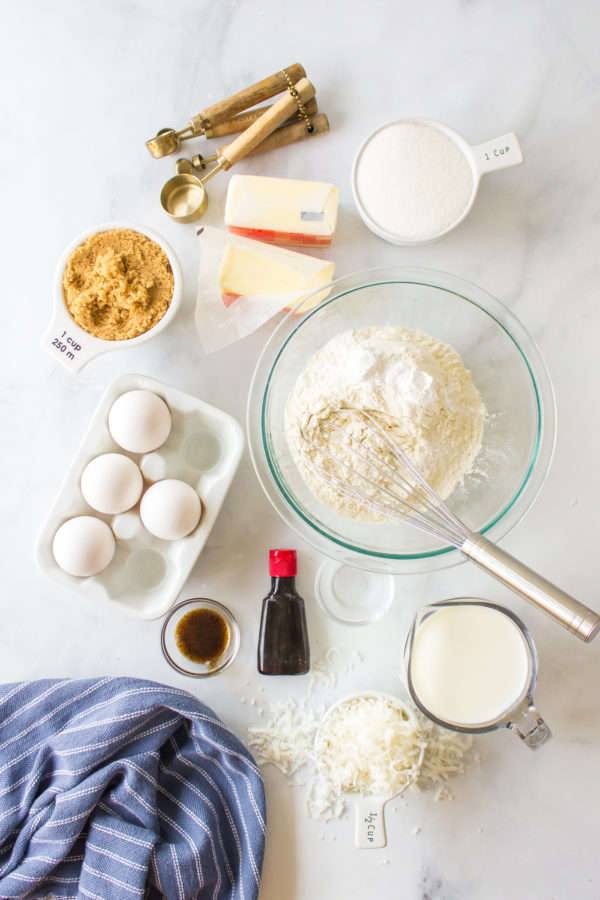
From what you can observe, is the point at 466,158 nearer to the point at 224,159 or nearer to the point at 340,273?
the point at 340,273

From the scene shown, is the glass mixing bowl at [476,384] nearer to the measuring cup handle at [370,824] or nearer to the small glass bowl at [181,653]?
the small glass bowl at [181,653]

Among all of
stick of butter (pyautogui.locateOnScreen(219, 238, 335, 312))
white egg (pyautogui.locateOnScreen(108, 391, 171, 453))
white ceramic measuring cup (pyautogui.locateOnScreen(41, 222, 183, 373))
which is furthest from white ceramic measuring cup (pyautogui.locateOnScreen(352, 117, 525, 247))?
white egg (pyautogui.locateOnScreen(108, 391, 171, 453))

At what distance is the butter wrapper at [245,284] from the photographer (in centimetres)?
106

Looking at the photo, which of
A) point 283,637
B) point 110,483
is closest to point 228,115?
point 110,483

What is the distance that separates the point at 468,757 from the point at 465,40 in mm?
1220

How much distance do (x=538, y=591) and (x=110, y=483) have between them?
632 mm

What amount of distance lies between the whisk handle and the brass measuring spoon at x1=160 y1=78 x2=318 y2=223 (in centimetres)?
73

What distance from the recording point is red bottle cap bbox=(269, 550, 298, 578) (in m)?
1.02

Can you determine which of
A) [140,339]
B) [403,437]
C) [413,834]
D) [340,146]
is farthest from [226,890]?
[340,146]

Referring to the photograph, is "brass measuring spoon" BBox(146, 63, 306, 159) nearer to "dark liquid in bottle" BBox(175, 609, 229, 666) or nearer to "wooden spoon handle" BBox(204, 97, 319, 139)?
"wooden spoon handle" BBox(204, 97, 319, 139)

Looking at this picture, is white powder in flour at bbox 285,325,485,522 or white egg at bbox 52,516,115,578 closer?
white powder in flour at bbox 285,325,485,522

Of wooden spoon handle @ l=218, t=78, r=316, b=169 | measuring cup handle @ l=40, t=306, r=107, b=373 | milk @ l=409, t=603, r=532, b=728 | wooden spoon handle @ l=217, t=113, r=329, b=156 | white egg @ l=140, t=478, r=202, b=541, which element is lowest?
milk @ l=409, t=603, r=532, b=728

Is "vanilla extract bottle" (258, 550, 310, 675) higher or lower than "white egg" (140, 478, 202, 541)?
lower

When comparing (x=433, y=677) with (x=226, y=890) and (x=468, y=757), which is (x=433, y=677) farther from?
(x=226, y=890)
